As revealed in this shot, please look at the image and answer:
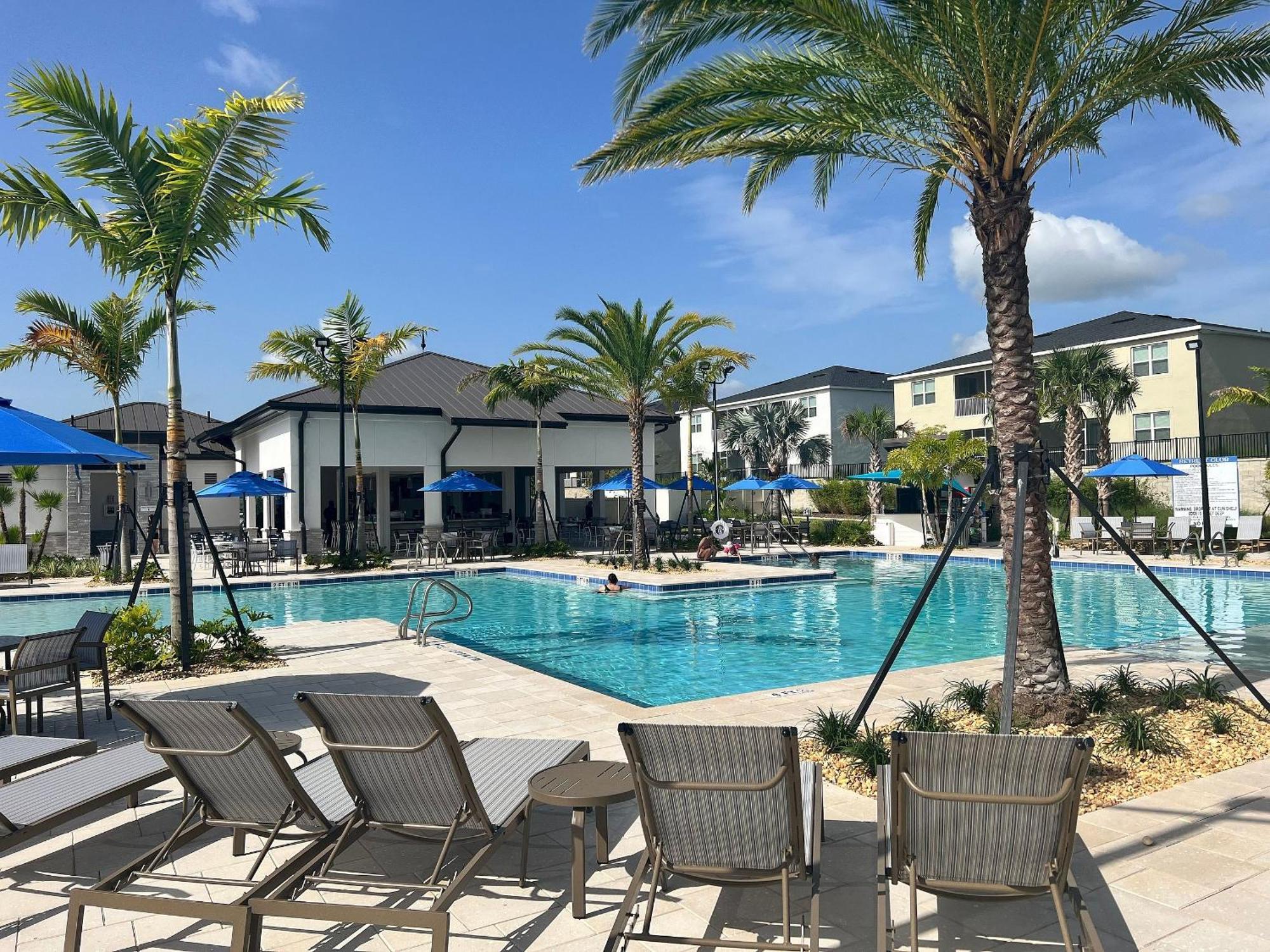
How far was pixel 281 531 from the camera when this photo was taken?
2584 centimetres

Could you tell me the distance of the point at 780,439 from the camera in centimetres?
5091

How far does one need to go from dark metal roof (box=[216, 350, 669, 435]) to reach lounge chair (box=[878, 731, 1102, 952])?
23.2 m

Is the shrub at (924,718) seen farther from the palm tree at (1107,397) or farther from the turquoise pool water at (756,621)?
the palm tree at (1107,397)

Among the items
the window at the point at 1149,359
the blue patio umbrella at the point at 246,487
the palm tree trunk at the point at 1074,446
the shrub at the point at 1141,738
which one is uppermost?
the window at the point at 1149,359

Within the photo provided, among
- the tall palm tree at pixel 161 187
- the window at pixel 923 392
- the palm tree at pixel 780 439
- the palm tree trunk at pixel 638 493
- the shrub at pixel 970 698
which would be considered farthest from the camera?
the palm tree at pixel 780 439

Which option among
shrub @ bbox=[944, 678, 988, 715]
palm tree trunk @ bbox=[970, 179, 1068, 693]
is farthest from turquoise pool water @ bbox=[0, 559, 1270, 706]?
palm tree trunk @ bbox=[970, 179, 1068, 693]

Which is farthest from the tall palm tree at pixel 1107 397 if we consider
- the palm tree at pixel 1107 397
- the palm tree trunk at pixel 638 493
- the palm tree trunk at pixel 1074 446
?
the palm tree trunk at pixel 638 493

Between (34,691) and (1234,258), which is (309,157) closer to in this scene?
(34,691)

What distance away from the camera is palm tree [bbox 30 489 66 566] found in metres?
23.7

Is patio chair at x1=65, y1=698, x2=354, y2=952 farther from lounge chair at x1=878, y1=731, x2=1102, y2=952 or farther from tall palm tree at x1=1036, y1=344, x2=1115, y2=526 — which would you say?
tall palm tree at x1=1036, y1=344, x2=1115, y2=526

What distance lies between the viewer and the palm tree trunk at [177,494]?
9664 millimetres

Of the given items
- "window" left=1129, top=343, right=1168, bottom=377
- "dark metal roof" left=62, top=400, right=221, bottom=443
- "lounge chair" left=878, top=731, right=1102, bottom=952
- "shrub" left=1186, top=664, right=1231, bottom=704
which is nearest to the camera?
"lounge chair" left=878, top=731, right=1102, bottom=952

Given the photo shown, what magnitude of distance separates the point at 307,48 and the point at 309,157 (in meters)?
1.51

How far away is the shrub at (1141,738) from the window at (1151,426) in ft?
107
